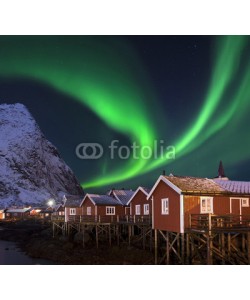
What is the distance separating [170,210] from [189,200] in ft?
5.26

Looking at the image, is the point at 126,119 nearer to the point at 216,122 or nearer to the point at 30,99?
the point at 216,122

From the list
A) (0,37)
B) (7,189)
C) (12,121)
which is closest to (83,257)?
(0,37)

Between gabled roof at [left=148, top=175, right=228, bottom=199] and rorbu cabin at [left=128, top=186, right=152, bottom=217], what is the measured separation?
1167 cm

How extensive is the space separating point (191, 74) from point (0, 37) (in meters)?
15.8

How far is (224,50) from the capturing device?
1136 inches

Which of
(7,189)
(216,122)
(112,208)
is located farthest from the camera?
(7,189)

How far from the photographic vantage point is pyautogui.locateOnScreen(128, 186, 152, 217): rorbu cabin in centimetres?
3553

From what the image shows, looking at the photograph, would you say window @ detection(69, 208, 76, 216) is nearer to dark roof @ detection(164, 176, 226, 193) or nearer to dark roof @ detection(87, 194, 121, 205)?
dark roof @ detection(87, 194, 121, 205)

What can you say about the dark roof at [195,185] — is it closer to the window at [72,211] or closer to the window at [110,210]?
the window at [110,210]

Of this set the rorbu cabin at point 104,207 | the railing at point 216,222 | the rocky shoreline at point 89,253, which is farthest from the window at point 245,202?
the rorbu cabin at point 104,207

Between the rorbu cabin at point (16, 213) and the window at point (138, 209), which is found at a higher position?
the window at point (138, 209)

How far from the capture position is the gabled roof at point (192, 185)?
21578mm

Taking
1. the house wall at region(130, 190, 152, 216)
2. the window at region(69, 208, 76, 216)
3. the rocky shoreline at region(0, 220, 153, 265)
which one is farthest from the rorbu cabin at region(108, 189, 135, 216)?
the window at region(69, 208, 76, 216)

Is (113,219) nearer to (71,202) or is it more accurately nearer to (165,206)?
(71,202)
